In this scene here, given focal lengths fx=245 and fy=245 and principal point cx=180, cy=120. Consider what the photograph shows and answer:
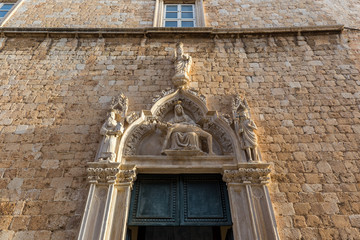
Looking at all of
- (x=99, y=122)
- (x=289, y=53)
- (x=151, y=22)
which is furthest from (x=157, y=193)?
(x=151, y=22)

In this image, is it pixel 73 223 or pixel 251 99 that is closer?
pixel 73 223

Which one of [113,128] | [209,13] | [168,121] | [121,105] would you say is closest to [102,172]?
[113,128]

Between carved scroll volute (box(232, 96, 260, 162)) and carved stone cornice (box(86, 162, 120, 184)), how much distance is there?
2.21 metres

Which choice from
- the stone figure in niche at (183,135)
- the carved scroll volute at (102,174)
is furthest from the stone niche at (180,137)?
the carved scroll volute at (102,174)

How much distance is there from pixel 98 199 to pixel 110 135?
1.14 meters

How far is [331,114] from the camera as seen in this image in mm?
4945

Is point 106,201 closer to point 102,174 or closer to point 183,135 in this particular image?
point 102,174

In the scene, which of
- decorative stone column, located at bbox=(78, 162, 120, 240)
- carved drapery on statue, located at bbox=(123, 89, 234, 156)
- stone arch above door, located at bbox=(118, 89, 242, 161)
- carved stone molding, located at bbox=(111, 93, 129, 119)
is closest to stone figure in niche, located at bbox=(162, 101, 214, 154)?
carved drapery on statue, located at bbox=(123, 89, 234, 156)

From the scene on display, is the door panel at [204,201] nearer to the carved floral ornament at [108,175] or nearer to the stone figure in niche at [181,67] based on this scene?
the carved floral ornament at [108,175]

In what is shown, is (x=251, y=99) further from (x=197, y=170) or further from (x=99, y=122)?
(x=99, y=122)

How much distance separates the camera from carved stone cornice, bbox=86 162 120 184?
12.8 feet

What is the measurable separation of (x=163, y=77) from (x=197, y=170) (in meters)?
2.46

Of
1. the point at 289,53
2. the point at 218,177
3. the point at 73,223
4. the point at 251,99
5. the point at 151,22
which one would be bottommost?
the point at 73,223

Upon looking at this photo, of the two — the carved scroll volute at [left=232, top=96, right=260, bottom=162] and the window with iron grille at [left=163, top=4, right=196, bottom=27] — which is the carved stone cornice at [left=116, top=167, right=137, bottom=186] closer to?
the carved scroll volute at [left=232, top=96, right=260, bottom=162]
